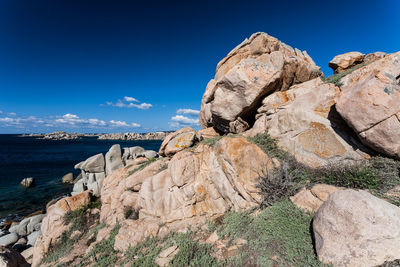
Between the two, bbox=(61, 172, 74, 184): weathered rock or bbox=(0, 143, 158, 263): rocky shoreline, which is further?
bbox=(61, 172, 74, 184): weathered rock

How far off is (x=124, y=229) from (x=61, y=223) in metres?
6.76

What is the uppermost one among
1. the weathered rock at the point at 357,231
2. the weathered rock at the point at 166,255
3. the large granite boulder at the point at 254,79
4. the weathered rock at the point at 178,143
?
the large granite boulder at the point at 254,79

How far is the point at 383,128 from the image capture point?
587 centimetres

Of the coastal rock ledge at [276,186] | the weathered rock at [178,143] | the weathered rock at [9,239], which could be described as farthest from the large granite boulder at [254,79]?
the weathered rock at [9,239]

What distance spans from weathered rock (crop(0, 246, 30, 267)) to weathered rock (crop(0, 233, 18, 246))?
7.95 metres

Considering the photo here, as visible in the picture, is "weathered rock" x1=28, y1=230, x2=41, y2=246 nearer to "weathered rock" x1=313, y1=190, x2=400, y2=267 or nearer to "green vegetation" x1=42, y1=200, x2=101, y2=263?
"green vegetation" x1=42, y1=200, x2=101, y2=263

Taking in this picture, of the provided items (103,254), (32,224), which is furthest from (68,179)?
(103,254)

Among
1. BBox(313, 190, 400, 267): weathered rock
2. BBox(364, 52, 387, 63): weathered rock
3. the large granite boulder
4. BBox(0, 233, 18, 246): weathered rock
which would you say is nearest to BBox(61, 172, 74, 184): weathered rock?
BBox(0, 233, 18, 246): weathered rock

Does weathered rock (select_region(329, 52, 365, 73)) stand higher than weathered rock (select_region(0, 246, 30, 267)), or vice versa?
weathered rock (select_region(329, 52, 365, 73))

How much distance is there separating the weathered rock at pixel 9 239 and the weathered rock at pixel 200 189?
14228 millimetres

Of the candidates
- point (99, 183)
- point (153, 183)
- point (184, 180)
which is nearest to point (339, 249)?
point (184, 180)

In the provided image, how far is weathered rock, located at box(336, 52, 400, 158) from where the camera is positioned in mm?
5762

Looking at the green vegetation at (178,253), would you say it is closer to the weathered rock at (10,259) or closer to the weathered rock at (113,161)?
the weathered rock at (10,259)

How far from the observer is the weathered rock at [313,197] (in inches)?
219
